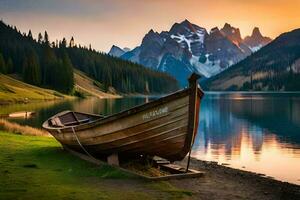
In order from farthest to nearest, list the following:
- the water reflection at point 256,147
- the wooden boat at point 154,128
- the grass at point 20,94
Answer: the grass at point 20,94, the water reflection at point 256,147, the wooden boat at point 154,128

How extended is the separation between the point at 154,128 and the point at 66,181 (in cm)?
465

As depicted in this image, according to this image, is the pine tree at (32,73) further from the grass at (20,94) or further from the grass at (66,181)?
the grass at (66,181)

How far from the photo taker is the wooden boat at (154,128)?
19281 millimetres

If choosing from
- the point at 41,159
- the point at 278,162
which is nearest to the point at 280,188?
the point at 41,159

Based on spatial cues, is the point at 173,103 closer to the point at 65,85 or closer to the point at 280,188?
the point at 280,188

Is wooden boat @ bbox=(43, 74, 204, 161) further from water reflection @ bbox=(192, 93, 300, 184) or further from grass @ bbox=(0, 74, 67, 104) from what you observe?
grass @ bbox=(0, 74, 67, 104)

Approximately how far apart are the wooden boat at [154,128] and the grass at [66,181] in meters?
1.37

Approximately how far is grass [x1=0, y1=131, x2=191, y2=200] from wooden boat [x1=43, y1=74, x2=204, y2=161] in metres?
1.37

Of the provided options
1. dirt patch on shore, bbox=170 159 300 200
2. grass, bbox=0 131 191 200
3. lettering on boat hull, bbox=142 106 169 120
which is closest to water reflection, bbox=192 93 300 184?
dirt patch on shore, bbox=170 159 300 200

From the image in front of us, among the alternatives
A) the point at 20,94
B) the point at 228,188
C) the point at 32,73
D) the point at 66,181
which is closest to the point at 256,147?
the point at 228,188

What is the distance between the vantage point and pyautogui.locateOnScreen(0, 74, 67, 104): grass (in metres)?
132

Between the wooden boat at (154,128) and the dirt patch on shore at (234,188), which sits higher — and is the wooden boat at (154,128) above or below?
above

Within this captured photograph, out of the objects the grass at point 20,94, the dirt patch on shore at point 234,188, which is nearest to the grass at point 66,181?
the dirt patch on shore at point 234,188

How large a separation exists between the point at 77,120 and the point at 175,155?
13.8 metres
